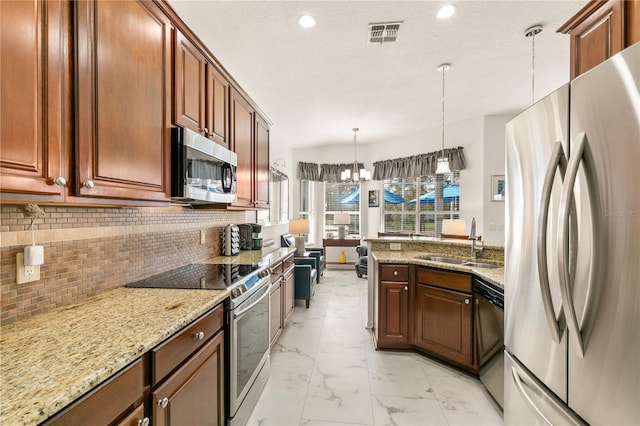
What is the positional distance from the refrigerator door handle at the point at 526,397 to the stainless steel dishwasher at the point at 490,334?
558 millimetres

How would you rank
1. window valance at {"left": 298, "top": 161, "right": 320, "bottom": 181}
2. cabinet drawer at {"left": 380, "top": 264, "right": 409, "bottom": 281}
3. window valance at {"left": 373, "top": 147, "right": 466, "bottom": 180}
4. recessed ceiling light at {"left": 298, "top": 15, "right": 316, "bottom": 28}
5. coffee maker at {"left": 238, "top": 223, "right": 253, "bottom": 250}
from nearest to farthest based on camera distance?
recessed ceiling light at {"left": 298, "top": 15, "right": 316, "bottom": 28} → cabinet drawer at {"left": 380, "top": 264, "right": 409, "bottom": 281} → coffee maker at {"left": 238, "top": 223, "right": 253, "bottom": 250} → window valance at {"left": 373, "top": 147, "right": 466, "bottom": 180} → window valance at {"left": 298, "top": 161, "right": 320, "bottom": 181}

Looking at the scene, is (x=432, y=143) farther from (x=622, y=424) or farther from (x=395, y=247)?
(x=622, y=424)

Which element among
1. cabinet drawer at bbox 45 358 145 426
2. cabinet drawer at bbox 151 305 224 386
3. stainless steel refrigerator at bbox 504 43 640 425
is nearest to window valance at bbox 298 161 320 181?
cabinet drawer at bbox 151 305 224 386

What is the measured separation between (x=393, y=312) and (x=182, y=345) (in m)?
2.06

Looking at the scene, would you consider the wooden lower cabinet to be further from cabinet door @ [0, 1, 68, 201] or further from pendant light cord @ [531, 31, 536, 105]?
pendant light cord @ [531, 31, 536, 105]

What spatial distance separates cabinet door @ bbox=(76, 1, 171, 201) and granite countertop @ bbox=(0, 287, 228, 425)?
0.50 meters

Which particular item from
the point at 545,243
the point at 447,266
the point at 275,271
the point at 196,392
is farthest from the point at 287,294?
the point at 545,243

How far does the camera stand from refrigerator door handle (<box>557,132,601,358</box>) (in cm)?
88

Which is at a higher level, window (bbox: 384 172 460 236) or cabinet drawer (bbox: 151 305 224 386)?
window (bbox: 384 172 460 236)

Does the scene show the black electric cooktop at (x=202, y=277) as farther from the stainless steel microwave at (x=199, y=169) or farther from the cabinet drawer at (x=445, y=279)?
the cabinet drawer at (x=445, y=279)

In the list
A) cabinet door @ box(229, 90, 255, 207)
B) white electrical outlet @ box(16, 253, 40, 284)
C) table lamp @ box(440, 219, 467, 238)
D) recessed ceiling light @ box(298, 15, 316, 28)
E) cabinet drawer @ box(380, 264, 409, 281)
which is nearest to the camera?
white electrical outlet @ box(16, 253, 40, 284)

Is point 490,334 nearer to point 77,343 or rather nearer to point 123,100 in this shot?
point 77,343

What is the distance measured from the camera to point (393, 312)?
2.74 metres

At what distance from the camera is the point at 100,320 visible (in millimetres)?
1135
